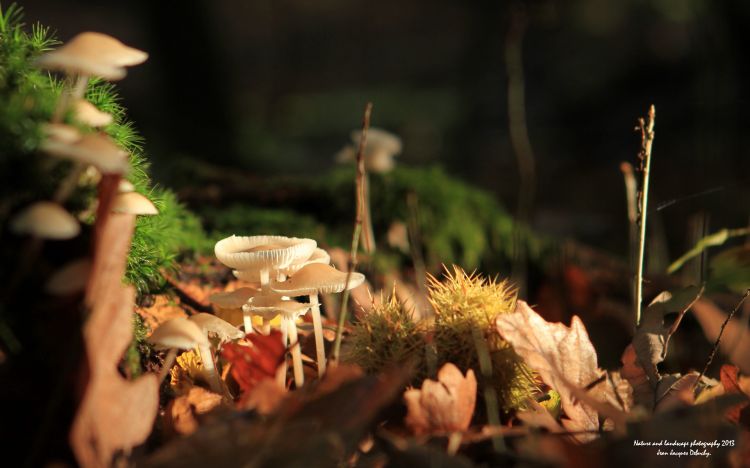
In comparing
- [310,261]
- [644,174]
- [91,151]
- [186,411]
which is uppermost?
[91,151]

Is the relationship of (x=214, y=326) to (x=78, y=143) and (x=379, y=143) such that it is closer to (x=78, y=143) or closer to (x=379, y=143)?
(x=78, y=143)

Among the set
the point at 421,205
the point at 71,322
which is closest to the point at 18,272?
the point at 71,322

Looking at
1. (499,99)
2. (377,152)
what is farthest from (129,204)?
(499,99)

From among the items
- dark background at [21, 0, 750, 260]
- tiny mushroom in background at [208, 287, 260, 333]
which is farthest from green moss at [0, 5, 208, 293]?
dark background at [21, 0, 750, 260]

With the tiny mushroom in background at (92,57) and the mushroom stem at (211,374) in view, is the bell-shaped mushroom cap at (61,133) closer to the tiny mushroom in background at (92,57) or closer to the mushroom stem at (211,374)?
the tiny mushroom in background at (92,57)

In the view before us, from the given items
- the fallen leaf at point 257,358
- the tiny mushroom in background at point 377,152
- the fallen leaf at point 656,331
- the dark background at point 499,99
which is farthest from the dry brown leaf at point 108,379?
the tiny mushroom in background at point 377,152
